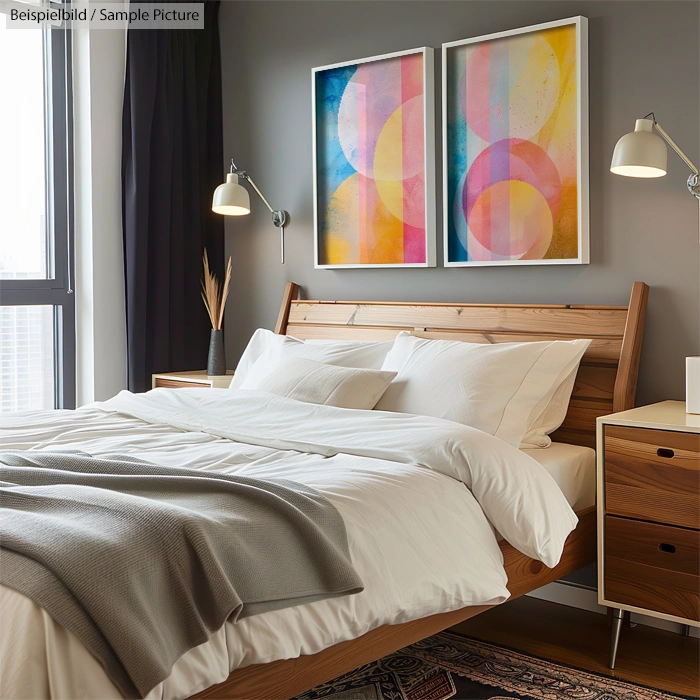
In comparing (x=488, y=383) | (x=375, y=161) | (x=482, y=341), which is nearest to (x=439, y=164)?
(x=375, y=161)

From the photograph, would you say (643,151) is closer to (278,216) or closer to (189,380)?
(278,216)

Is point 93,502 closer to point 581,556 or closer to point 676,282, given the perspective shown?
point 581,556

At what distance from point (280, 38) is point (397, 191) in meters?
1.12

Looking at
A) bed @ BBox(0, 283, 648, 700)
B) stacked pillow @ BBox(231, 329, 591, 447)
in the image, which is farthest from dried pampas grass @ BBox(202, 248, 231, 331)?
stacked pillow @ BBox(231, 329, 591, 447)

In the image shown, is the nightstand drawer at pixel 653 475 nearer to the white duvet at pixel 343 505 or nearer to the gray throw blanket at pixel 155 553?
the white duvet at pixel 343 505

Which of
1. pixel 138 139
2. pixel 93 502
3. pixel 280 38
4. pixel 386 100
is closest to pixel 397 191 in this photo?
pixel 386 100

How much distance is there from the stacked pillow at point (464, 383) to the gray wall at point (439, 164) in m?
0.35

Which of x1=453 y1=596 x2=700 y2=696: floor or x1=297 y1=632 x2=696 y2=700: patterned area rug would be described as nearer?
x1=297 y1=632 x2=696 y2=700: patterned area rug

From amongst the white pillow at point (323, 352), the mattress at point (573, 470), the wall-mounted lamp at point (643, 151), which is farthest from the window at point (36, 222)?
the wall-mounted lamp at point (643, 151)

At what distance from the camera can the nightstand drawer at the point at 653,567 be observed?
238 centimetres

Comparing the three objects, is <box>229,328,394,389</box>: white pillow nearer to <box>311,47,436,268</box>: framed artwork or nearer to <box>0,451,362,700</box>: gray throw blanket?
<box>311,47,436,268</box>: framed artwork

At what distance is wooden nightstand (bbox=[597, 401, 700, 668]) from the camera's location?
237 cm

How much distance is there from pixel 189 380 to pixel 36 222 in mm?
1075

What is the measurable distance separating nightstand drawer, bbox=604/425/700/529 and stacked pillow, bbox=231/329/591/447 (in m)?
0.31
